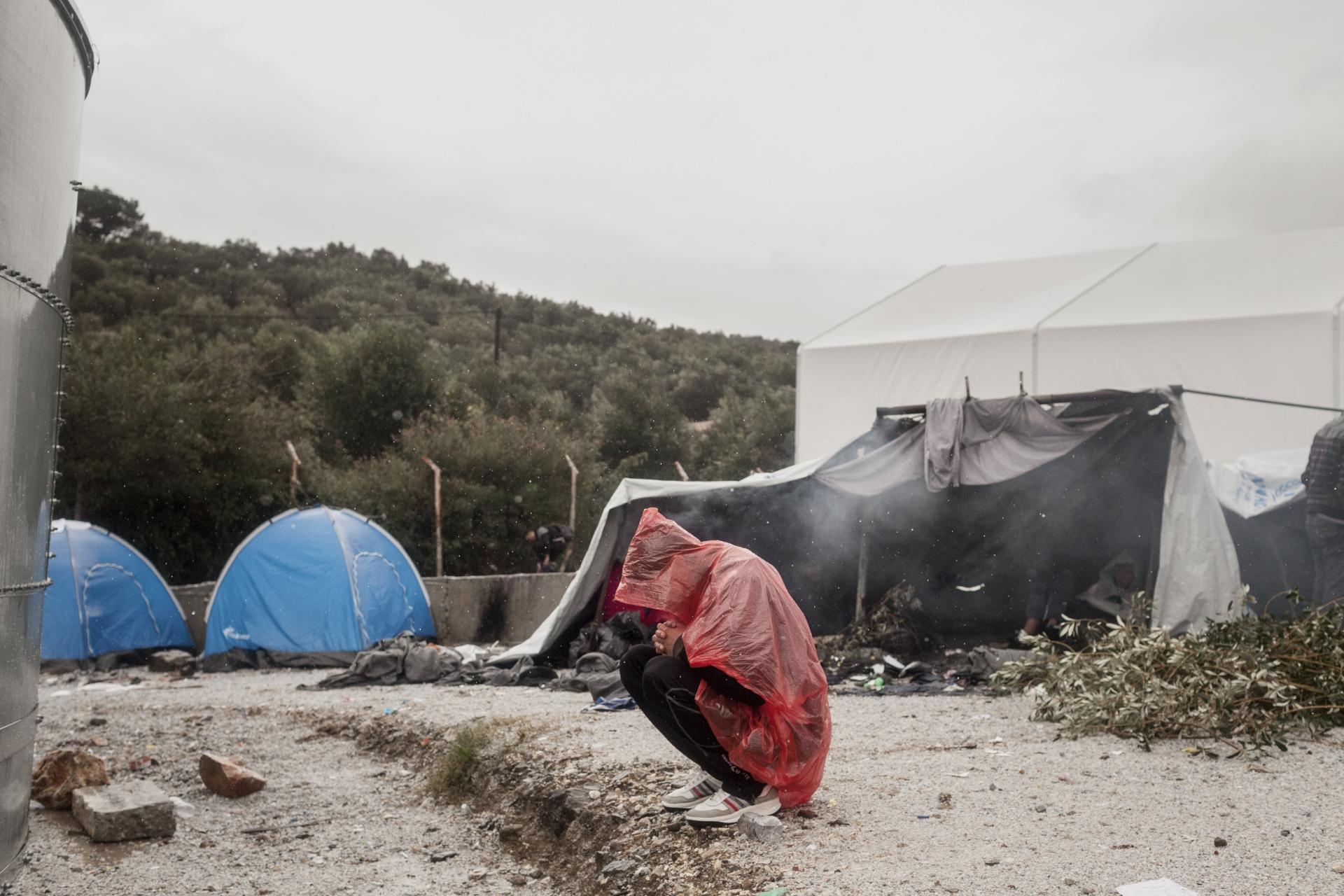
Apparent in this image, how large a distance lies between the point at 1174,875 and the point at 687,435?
89.6 ft

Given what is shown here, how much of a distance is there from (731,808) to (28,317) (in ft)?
9.09

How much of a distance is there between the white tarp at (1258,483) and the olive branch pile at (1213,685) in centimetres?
294

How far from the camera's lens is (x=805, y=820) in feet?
13.6

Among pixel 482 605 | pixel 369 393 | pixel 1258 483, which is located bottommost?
pixel 482 605

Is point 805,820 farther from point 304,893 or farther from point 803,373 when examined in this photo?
point 803,373

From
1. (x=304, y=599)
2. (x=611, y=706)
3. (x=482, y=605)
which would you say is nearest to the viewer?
(x=611, y=706)

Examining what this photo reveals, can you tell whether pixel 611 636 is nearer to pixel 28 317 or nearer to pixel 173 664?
pixel 173 664

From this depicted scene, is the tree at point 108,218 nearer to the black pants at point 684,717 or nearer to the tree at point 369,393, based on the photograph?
the tree at point 369,393

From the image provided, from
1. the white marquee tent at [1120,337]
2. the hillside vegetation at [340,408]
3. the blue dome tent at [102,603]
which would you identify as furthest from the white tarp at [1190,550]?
the hillside vegetation at [340,408]

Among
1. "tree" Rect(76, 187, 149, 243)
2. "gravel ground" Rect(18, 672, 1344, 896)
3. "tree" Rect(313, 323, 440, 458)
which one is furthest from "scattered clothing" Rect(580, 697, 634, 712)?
"tree" Rect(76, 187, 149, 243)

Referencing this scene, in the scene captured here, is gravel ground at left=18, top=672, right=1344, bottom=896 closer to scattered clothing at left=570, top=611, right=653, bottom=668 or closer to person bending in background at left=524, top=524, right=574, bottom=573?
scattered clothing at left=570, top=611, right=653, bottom=668

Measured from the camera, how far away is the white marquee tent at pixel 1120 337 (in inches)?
511

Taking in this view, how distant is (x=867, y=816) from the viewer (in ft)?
13.9

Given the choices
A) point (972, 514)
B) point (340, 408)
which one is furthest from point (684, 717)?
point (340, 408)
